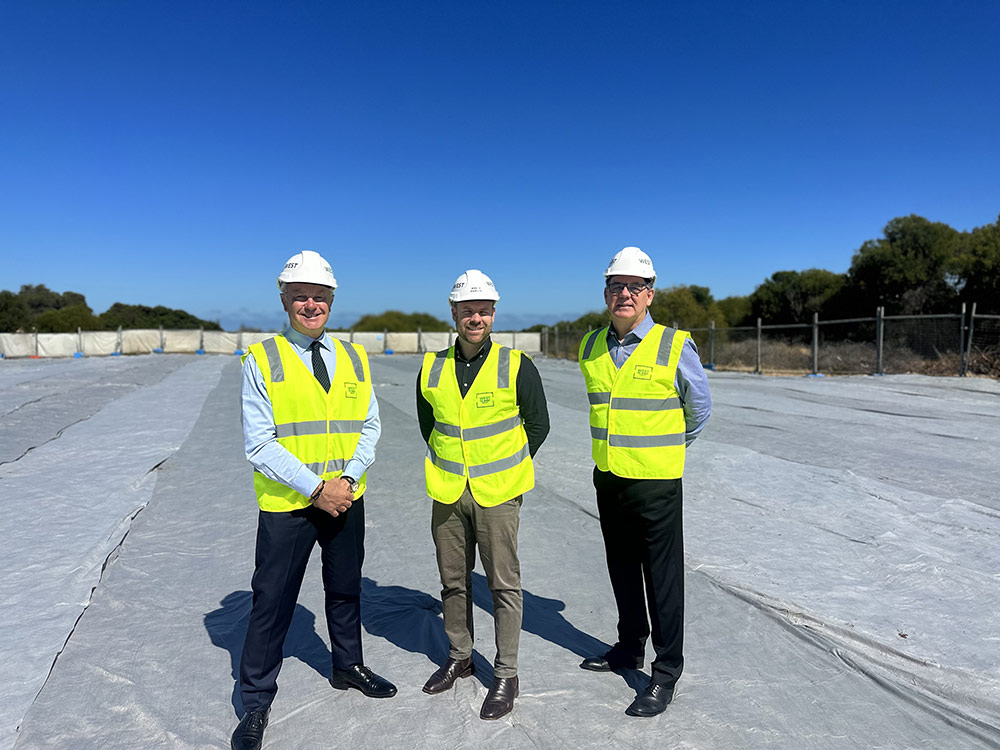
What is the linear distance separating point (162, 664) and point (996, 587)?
4.57 meters

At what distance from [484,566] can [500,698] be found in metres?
0.53

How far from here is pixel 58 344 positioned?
3656 centimetres

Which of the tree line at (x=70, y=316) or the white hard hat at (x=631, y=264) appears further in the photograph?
the tree line at (x=70, y=316)

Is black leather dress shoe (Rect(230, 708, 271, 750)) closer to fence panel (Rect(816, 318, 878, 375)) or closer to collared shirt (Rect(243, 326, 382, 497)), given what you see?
collared shirt (Rect(243, 326, 382, 497))

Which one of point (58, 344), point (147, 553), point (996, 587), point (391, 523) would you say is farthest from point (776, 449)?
point (58, 344)

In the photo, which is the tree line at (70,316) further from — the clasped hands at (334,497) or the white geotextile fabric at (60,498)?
the clasped hands at (334,497)

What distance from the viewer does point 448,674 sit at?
282cm

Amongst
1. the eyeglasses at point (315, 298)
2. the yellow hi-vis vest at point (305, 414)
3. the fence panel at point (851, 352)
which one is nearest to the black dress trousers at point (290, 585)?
the yellow hi-vis vest at point (305, 414)

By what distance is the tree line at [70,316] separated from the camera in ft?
159

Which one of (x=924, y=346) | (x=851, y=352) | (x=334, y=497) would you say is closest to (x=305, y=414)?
(x=334, y=497)

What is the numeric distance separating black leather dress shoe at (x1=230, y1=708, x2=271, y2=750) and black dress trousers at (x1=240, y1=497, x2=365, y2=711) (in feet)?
0.14

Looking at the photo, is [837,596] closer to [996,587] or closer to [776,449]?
[996,587]

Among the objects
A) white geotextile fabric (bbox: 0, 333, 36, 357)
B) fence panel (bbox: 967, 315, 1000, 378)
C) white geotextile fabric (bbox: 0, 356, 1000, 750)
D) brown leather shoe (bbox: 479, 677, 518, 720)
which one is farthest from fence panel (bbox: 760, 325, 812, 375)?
white geotextile fabric (bbox: 0, 333, 36, 357)

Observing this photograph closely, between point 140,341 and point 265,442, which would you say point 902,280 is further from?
point 140,341
